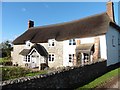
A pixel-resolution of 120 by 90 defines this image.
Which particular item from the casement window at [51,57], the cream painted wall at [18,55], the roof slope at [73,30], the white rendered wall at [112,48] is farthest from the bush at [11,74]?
the cream painted wall at [18,55]

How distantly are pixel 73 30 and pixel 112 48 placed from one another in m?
7.05

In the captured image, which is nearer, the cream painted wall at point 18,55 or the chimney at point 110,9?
the chimney at point 110,9

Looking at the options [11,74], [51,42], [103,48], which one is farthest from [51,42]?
[11,74]

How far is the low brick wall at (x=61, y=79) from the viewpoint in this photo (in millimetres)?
8758

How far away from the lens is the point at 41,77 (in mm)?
10250

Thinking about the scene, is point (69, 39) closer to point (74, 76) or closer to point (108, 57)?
point (108, 57)

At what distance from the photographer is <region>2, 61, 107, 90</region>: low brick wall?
28.7 ft

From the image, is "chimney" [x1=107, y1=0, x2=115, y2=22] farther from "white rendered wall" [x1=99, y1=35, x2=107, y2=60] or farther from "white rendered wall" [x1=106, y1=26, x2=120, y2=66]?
"white rendered wall" [x1=99, y1=35, x2=107, y2=60]

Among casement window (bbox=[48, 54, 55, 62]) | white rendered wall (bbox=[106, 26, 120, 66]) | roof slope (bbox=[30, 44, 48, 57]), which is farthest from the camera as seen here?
roof slope (bbox=[30, 44, 48, 57])

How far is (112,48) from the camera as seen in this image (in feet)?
92.1

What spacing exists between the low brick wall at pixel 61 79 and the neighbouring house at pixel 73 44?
5.92 meters

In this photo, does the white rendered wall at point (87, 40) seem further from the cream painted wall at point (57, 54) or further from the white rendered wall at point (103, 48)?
the cream painted wall at point (57, 54)

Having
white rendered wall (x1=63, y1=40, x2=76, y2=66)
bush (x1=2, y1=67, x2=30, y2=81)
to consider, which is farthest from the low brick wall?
white rendered wall (x1=63, y1=40, x2=76, y2=66)

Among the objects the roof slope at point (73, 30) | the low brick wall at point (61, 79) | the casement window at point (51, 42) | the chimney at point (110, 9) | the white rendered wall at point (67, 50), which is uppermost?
the chimney at point (110, 9)
